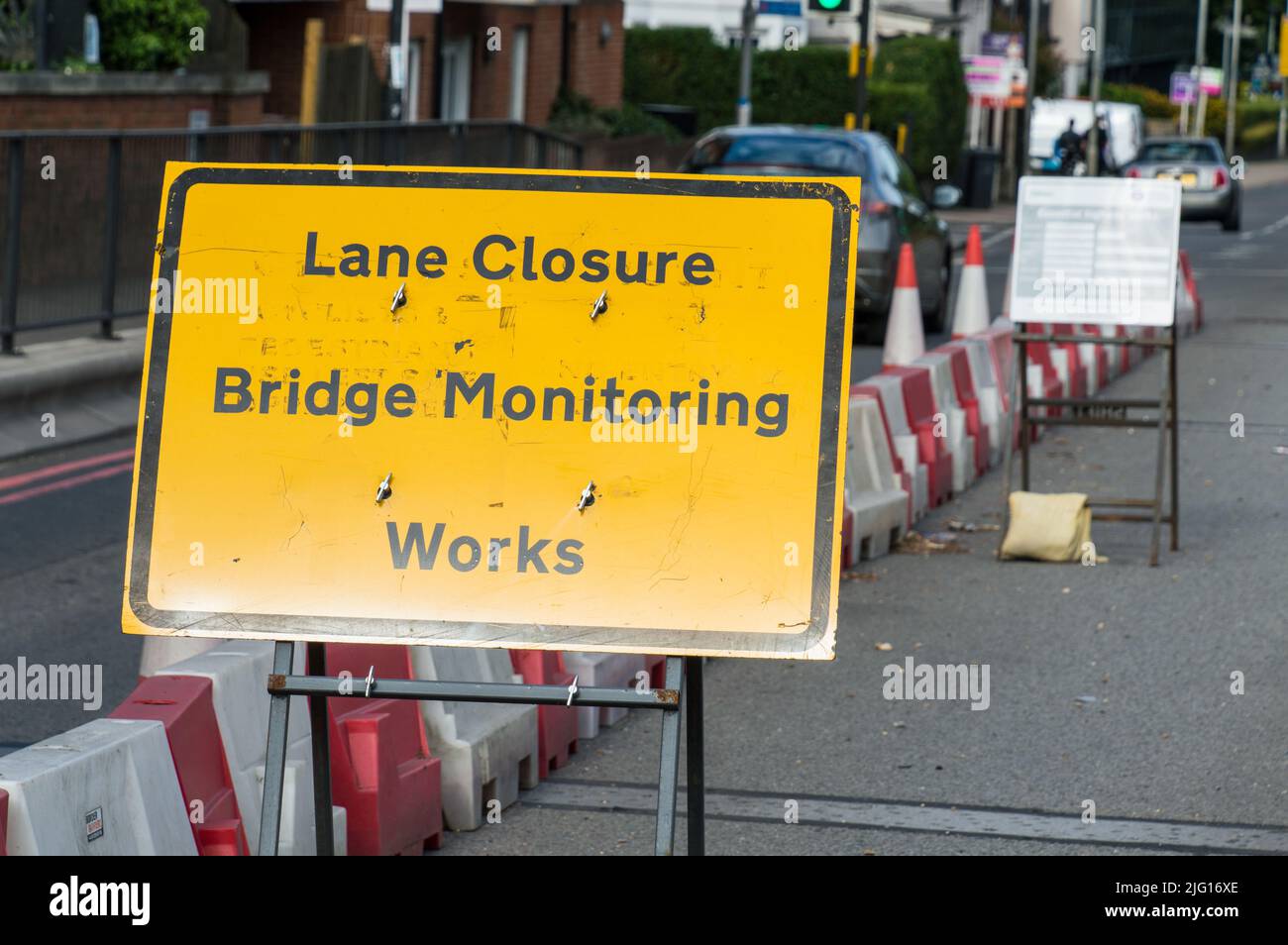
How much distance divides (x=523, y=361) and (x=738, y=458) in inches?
17.8

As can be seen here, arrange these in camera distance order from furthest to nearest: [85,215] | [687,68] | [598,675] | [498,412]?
[687,68], [85,215], [598,675], [498,412]

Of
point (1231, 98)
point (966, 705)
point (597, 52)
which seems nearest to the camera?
point (966, 705)

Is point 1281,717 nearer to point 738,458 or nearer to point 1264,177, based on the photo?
point 738,458

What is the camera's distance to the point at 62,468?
1120cm

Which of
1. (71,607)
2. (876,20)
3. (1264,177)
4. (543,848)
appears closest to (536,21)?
(876,20)

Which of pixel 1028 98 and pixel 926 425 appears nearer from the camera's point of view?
pixel 926 425

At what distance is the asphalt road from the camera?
18.9ft

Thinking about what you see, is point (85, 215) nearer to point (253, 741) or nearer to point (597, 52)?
point (253, 741)

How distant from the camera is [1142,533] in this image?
10.3 metres

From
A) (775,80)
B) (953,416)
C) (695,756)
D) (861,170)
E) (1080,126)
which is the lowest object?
(953,416)

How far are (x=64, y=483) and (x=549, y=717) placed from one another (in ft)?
17.2

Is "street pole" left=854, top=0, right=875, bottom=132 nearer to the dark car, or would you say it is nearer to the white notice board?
the dark car

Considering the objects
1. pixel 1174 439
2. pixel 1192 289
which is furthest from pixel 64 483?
pixel 1192 289

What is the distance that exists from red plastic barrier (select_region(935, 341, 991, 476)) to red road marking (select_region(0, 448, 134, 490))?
4385 millimetres
